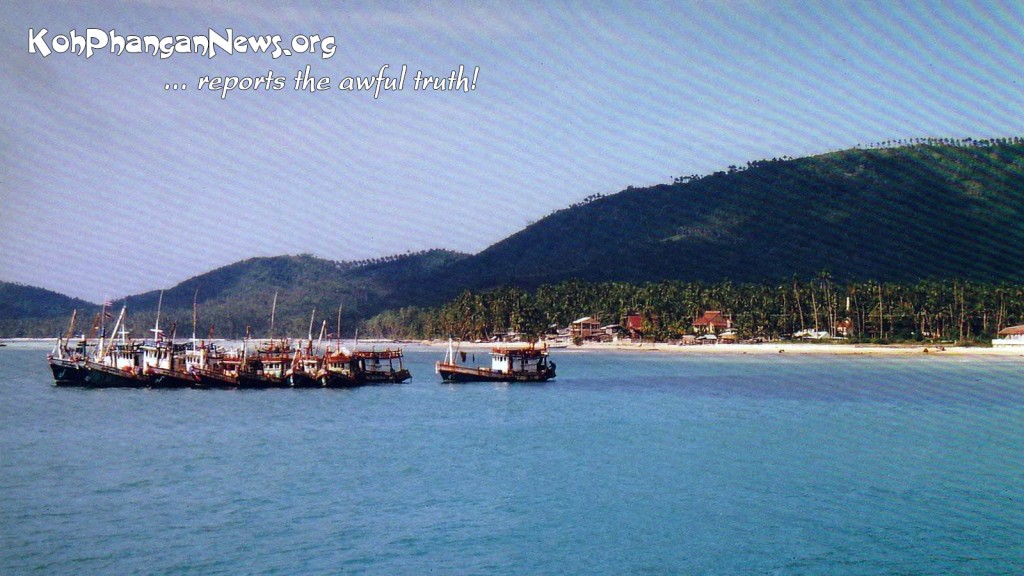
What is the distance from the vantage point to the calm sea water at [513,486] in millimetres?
23531

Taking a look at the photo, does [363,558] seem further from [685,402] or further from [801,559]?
[685,402]

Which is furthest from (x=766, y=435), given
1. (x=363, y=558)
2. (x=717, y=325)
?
(x=717, y=325)

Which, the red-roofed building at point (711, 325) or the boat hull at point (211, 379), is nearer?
the boat hull at point (211, 379)

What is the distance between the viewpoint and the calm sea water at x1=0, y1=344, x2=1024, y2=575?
77.2ft

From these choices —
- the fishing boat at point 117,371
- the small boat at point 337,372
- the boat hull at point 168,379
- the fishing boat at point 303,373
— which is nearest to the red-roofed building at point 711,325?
the small boat at point 337,372

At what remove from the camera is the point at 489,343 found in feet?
566

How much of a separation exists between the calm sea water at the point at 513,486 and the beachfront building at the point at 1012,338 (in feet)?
189

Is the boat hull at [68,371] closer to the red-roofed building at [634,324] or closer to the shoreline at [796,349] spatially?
the shoreline at [796,349]

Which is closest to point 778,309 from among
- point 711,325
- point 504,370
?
point 711,325

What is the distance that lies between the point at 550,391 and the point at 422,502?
42282mm

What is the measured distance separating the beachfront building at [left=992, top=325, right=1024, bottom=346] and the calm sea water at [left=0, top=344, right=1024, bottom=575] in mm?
57608

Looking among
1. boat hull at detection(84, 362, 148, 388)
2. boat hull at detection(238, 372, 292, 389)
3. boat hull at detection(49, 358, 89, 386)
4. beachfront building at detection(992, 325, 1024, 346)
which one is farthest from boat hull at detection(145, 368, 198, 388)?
beachfront building at detection(992, 325, 1024, 346)

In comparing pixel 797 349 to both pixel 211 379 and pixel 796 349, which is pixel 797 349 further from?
pixel 211 379

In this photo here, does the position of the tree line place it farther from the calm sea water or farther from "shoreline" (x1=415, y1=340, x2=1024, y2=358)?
the calm sea water
